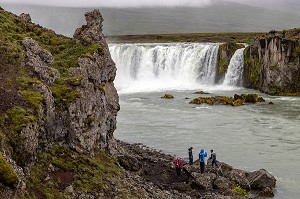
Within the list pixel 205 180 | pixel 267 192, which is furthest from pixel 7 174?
pixel 267 192

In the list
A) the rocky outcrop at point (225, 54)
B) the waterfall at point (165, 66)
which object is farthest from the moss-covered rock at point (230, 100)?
the waterfall at point (165, 66)

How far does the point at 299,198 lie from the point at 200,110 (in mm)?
28701

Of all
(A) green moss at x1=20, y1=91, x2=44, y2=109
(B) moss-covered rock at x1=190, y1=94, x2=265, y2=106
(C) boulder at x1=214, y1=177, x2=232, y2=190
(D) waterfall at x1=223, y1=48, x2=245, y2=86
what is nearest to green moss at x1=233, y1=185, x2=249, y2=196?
(C) boulder at x1=214, y1=177, x2=232, y2=190

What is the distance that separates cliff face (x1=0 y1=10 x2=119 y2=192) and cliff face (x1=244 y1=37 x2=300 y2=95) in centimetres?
4286

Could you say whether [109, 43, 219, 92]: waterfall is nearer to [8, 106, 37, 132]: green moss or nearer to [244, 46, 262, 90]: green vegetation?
[244, 46, 262, 90]: green vegetation

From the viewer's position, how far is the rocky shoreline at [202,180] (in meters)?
24.3

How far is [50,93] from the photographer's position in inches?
842

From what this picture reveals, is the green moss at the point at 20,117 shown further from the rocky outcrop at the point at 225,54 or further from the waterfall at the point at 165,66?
the rocky outcrop at the point at 225,54

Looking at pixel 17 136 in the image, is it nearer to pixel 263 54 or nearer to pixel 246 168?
pixel 246 168

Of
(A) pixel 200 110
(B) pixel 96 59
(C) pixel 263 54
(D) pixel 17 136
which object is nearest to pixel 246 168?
(B) pixel 96 59

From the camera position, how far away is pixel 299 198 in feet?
82.2

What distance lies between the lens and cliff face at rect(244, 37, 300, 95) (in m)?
65.8

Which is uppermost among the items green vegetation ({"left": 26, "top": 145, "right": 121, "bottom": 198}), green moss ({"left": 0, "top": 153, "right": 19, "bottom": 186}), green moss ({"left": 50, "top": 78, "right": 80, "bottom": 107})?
green moss ({"left": 50, "top": 78, "right": 80, "bottom": 107})

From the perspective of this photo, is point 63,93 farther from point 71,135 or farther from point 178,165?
point 178,165
